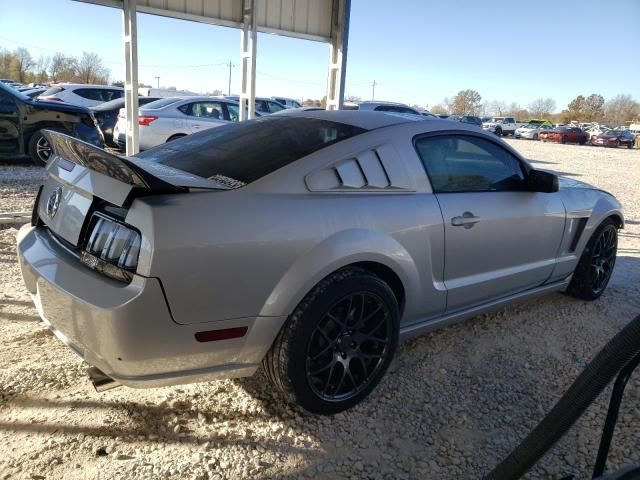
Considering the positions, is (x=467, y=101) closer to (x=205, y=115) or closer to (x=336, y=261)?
(x=205, y=115)

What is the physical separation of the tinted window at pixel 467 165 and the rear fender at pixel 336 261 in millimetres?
528

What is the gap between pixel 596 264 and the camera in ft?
14.6

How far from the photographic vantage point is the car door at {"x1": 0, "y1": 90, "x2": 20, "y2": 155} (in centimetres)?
870

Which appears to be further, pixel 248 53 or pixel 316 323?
pixel 248 53

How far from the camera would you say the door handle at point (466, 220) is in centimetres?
301

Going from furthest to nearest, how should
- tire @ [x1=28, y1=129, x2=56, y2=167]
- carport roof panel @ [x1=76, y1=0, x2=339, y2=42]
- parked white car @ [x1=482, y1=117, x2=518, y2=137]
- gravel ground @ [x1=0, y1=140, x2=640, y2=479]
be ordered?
1. parked white car @ [x1=482, y1=117, x2=518, y2=137]
2. tire @ [x1=28, y1=129, x2=56, y2=167]
3. carport roof panel @ [x1=76, y1=0, x2=339, y2=42]
4. gravel ground @ [x1=0, y1=140, x2=640, y2=479]

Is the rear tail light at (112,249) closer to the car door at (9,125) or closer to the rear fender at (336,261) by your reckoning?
the rear fender at (336,261)

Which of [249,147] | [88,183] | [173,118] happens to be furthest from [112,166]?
[173,118]

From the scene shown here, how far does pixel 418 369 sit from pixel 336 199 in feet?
4.23

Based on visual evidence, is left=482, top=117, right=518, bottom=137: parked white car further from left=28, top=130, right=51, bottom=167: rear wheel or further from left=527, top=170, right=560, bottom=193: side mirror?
left=527, top=170, right=560, bottom=193: side mirror

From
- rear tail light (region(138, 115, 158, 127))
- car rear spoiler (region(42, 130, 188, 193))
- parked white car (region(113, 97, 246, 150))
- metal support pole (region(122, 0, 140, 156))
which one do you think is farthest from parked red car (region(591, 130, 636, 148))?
car rear spoiler (region(42, 130, 188, 193))

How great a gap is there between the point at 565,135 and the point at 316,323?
42.3m

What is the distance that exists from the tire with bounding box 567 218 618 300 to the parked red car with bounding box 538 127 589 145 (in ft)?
128

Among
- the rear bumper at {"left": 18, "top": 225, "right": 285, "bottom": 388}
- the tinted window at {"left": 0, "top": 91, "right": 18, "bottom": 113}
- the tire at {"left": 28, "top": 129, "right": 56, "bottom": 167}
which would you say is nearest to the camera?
the rear bumper at {"left": 18, "top": 225, "right": 285, "bottom": 388}
